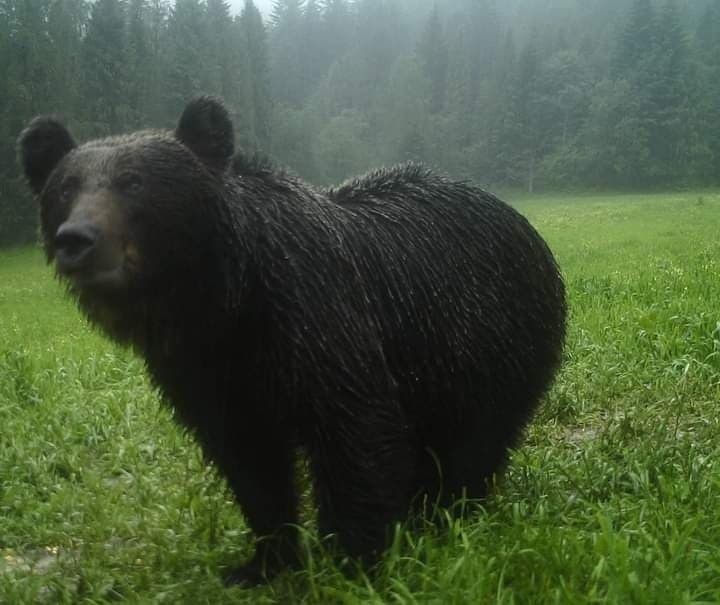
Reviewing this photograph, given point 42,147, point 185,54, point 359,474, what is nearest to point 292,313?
point 359,474

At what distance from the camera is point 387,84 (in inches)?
425

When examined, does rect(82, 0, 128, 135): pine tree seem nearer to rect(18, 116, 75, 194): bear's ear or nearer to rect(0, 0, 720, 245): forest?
rect(0, 0, 720, 245): forest

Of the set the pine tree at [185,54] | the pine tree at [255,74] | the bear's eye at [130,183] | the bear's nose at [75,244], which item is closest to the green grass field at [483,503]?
the bear's eye at [130,183]

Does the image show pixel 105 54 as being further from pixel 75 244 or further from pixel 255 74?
pixel 75 244

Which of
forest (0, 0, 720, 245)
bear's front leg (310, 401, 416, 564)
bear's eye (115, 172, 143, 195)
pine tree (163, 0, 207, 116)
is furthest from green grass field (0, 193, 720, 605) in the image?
pine tree (163, 0, 207, 116)

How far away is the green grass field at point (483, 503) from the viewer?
2674 mm

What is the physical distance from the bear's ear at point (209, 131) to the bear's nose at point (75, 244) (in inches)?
23.2

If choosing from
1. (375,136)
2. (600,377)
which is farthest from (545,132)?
(600,377)

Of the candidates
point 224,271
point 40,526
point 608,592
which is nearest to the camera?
point 608,592

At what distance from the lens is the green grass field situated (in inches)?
105

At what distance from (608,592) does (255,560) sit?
5.05ft

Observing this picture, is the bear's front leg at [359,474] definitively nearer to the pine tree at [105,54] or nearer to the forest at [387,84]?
the forest at [387,84]

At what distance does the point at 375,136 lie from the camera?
383 inches

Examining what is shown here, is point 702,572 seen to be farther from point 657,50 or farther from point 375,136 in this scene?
point 657,50
